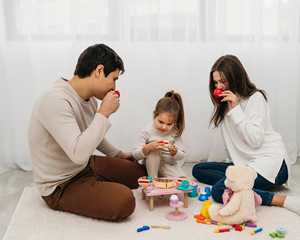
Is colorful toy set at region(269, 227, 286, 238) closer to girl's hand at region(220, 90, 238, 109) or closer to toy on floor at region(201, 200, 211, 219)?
toy on floor at region(201, 200, 211, 219)

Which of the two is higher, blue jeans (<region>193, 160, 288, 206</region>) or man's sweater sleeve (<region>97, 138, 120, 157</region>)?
man's sweater sleeve (<region>97, 138, 120, 157</region>)

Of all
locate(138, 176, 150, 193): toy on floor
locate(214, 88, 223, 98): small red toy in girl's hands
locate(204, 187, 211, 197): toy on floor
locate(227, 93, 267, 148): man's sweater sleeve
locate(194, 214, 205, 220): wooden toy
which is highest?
locate(214, 88, 223, 98): small red toy in girl's hands

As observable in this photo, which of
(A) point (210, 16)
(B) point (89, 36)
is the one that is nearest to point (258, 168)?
(A) point (210, 16)

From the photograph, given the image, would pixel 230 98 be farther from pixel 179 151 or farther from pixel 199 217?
pixel 199 217

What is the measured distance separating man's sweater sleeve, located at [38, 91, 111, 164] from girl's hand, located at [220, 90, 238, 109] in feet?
2.24

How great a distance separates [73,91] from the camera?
1.39 m

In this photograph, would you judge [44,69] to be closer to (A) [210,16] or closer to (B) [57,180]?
(B) [57,180]

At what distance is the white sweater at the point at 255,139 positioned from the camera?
1.56m

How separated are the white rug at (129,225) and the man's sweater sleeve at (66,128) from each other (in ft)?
0.92

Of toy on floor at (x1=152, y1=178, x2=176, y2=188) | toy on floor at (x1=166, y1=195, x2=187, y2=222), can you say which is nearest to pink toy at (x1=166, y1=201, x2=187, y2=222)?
toy on floor at (x1=166, y1=195, x2=187, y2=222)

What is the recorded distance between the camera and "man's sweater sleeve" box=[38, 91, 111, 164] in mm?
1237

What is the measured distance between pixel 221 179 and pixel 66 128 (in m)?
0.80

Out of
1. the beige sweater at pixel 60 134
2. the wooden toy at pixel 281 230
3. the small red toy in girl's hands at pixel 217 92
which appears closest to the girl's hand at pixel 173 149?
the small red toy in girl's hands at pixel 217 92

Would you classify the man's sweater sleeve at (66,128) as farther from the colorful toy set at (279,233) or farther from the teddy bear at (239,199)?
the colorful toy set at (279,233)
